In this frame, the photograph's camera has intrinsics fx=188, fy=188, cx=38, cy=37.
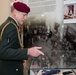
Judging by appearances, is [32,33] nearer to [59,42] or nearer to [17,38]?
[59,42]

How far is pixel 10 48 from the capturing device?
4.87 feet

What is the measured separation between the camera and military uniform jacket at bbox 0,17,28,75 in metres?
1.47

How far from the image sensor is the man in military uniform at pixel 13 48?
147 centimetres

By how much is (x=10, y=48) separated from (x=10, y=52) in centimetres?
4

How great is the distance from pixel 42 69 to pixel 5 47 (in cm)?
62

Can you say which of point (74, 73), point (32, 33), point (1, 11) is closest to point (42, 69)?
point (74, 73)

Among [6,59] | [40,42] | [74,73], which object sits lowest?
[74,73]

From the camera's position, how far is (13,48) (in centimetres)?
152

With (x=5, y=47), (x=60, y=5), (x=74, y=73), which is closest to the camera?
(x=5, y=47)

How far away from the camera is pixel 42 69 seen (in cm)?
195

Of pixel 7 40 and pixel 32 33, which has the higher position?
pixel 7 40

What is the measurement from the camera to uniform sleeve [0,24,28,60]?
1467 mm

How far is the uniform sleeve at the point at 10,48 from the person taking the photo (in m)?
1.47

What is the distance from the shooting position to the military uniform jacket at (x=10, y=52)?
147cm
